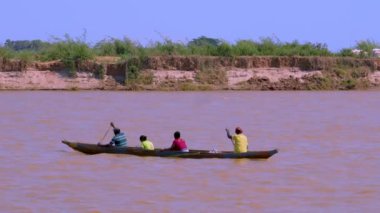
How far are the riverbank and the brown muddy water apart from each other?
8.30 metres

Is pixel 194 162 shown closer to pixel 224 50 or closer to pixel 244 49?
pixel 224 50

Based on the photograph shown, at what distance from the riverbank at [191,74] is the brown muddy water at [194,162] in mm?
8302

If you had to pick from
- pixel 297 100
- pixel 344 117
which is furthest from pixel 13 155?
pixel 297 100

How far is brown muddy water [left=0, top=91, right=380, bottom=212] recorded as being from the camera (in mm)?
15294

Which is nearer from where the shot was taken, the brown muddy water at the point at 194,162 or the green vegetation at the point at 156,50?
the brown muddy water at the point at 194,162

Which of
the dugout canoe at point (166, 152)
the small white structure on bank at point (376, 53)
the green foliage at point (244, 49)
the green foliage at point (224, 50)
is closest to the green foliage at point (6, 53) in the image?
the green foliage at point (224, 50)

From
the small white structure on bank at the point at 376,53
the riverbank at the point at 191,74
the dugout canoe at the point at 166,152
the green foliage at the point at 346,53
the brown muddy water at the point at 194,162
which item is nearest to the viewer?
the brown muddy water at the point at 194,162

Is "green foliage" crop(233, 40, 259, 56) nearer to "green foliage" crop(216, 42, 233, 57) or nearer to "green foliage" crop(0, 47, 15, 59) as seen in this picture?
"green foliage" crop(216, 42, 233, 57)

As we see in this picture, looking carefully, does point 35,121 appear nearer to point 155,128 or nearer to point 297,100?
point 155,128

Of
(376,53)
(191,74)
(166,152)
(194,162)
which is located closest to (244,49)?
(191,74)

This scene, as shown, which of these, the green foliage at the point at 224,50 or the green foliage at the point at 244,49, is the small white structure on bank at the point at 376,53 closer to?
the green foliage at the point at 244,49

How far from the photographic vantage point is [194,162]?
19.8 m

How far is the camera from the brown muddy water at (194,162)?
1529cm

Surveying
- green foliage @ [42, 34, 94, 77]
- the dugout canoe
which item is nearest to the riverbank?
green foliage @ [42, 34, 94, 77]
